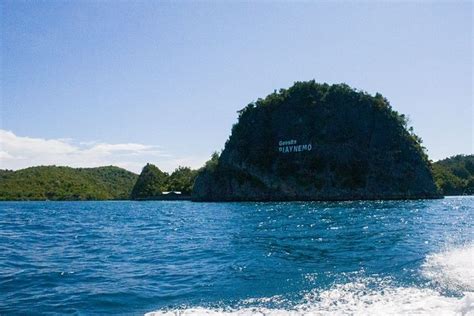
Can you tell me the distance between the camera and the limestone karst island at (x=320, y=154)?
365 feet

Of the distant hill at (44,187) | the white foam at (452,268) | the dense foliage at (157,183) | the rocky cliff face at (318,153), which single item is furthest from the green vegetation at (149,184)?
the white foam at (452,268)

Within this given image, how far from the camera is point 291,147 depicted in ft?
415

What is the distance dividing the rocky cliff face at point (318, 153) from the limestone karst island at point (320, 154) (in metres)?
0.26

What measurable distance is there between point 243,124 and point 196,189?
2827cm

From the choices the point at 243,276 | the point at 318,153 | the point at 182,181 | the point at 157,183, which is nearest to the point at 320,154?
the point at 318,153

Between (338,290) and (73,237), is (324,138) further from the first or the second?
(338,290)

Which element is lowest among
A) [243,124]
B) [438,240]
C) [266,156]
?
[438,240]

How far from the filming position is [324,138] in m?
123

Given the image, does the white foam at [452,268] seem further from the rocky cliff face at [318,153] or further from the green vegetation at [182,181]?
the green vegetation at [182,181]

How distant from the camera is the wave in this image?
27.2 ft

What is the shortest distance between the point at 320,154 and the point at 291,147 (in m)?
10.2

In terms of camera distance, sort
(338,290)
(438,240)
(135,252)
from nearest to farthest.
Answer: (338,290)
(135,252)
(438,240)

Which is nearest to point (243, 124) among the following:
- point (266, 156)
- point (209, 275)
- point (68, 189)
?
point (266, 156)

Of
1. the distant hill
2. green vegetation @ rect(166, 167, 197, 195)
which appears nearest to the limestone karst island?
green vegetation @ rect(166, 167, 197, 195)
